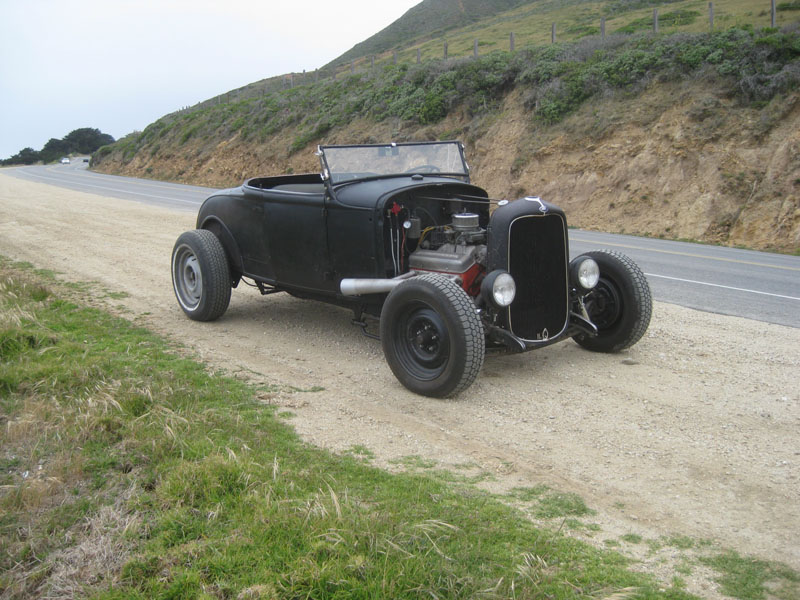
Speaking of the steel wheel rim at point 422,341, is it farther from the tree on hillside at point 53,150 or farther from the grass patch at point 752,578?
the tree on hillside at point 53,150

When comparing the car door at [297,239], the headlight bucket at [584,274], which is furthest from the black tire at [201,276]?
the headlight bucket at [584,274]

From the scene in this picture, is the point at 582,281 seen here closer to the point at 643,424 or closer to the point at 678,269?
the point at 643,424

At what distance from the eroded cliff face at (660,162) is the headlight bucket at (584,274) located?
1181cm

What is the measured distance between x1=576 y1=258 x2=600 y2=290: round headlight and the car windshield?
179cm

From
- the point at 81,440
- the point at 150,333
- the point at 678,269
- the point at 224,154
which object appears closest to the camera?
the point at 81,440

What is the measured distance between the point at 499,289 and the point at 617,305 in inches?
60.8

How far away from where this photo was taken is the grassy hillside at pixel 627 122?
17.7m

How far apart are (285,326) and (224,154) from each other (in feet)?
102

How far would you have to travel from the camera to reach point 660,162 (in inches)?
772

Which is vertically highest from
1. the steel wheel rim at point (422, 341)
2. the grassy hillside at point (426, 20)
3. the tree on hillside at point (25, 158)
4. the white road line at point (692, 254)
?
the grassy hillside at point (426, 20)

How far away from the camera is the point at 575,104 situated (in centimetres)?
2280

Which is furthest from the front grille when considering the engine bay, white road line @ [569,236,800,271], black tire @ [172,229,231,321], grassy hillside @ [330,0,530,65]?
grassy hillside @ [330,0,530,65]

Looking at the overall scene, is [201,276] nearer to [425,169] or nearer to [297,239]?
[297,239]

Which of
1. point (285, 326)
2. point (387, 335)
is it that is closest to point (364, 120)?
point (285, 326)
